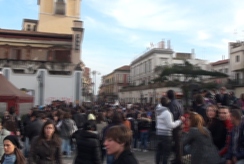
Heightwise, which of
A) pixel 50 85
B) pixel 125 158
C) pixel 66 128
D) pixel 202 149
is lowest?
pixel 66 128

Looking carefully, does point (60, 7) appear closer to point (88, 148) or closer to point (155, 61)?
point (155, 61)

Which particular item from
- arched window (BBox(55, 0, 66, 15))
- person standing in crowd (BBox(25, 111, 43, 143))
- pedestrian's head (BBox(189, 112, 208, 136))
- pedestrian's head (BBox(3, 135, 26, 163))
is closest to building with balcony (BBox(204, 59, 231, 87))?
arched window (BBox(55, 0, 66, 15))

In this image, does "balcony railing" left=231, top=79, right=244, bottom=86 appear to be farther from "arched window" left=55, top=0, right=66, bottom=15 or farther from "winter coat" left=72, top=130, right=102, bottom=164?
"winter coat" left=72, top=130, right=102, bottom=164

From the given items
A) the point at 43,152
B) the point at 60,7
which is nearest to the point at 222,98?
the point at 43,152

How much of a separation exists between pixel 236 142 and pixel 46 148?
10.5ft

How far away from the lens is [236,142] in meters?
5.87

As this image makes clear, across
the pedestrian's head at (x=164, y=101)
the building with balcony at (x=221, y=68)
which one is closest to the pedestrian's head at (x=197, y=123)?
the pedestrian's head at (x=164, y=101)

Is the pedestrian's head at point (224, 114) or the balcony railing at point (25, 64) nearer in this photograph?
the pedestrian's head at point (224, 114)

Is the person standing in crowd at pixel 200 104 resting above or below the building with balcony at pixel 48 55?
below

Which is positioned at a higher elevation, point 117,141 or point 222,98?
point 222,98

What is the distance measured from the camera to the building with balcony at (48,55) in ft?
104

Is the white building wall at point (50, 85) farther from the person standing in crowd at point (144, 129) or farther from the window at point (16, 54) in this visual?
the person standing in crowd at point (144, 129)

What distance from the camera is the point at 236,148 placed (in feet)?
19.2

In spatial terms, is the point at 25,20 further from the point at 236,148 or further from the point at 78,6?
the point at 236,148
